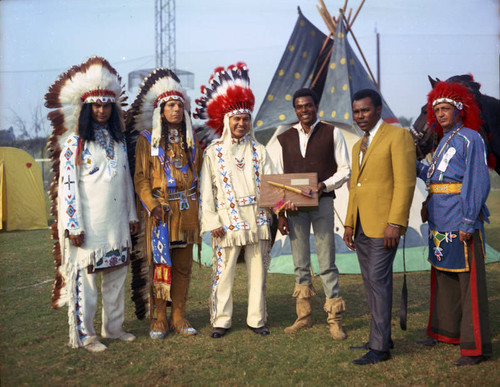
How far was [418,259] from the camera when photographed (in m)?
6.47

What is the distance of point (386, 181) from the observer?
11.0ft

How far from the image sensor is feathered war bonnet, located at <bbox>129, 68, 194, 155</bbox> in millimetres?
3967

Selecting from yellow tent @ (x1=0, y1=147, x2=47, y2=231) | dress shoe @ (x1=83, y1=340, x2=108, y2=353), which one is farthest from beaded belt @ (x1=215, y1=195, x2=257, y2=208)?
yellow tent @ (x1=0, y1=147, x2=47, y2=231)

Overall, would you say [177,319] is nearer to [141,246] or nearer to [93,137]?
[141,246]

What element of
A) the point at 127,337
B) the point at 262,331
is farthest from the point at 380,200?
the point at 127,337

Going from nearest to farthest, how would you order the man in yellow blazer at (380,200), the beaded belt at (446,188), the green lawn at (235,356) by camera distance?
the green lawn at (235,356) < the man in yellow blazer at (380,200) < the beaded belt at (446,188)

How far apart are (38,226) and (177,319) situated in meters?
8.74

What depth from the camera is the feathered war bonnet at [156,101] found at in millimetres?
3967

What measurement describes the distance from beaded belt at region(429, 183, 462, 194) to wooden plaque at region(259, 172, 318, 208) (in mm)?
876

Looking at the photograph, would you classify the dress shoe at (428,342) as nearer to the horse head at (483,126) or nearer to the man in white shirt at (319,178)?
the man in white shirt at (319,178)

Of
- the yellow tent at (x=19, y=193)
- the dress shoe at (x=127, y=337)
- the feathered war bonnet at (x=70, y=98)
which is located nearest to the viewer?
the feathered war bonnet at (x=70, y=98)

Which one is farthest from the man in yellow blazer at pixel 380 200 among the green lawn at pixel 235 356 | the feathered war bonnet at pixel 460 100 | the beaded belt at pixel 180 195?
the beaded belt at pixel 180 195

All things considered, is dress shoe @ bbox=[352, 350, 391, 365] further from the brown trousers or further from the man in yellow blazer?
the brown trousers

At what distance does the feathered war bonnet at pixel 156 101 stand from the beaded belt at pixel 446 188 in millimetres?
1994
